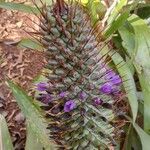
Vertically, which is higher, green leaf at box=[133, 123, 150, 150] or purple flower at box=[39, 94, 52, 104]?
purple flower at box=[39, 94, 52, 104]

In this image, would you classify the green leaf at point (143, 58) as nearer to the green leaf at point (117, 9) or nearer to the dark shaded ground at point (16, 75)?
the green leaf at point (117, 9)

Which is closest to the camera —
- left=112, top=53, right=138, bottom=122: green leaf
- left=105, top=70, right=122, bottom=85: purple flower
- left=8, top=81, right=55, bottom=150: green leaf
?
left=105, top=70, right=122, bottom=85: purple flower

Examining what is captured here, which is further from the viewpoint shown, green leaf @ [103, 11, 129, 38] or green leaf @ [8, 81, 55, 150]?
green leaf @ [103, 11, 129, 38]

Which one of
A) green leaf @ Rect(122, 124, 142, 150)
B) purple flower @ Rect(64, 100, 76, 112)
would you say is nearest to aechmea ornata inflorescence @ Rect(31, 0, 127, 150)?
purple flower @ Rect(64, 100, 76, 112)

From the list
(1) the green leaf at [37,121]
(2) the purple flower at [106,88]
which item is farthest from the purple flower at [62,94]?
(1) the green leaf at [37,121]

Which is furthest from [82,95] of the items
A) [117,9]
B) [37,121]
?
[117,9]

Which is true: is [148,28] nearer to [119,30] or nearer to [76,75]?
[119,30]

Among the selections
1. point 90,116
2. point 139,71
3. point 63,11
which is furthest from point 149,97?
point 63,11

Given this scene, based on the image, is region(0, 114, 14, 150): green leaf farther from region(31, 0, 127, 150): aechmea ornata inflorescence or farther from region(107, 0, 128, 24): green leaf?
region(107, 0, 128, 24): green leaf

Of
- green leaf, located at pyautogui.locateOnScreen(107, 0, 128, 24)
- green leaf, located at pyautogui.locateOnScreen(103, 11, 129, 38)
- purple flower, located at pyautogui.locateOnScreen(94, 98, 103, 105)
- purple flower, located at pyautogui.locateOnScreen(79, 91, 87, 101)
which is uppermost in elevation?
green leaf, located at pyautogui.locateOnScreen(107, 0, 128, 24)
